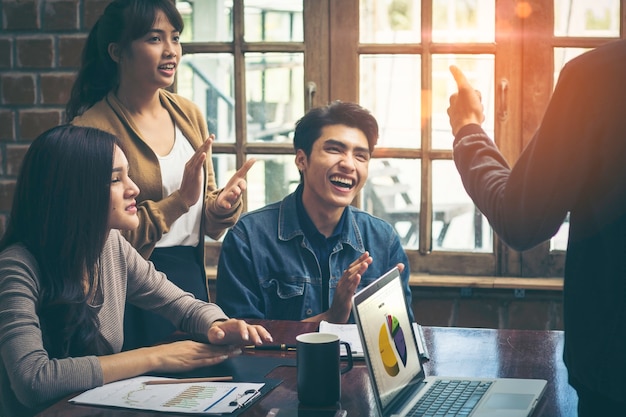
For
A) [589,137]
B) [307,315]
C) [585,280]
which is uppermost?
[589,137]

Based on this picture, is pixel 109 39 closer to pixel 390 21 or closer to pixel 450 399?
pixel 390 21

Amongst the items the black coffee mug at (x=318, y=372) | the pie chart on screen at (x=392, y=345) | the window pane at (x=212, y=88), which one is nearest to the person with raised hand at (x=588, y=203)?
the pie chart on screen at (x=392, y=345)

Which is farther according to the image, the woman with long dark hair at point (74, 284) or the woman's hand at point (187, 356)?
the woman's hand at point (187, 356)

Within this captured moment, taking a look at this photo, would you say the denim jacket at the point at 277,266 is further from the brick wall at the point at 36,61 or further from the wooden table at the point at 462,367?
the brick wall at the point at 36,61

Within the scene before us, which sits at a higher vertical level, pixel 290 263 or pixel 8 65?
pixel 8 65

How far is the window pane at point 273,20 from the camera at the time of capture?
9.86ft

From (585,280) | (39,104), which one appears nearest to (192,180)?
(39,104)

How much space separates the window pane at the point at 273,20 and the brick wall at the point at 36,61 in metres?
0.52

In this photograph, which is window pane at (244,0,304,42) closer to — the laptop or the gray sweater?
the gray sweater

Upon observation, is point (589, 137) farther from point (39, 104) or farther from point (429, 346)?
point (39, 104)

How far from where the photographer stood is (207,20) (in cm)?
307

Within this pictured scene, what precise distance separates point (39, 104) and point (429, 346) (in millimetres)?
1816

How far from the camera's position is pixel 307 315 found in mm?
2291

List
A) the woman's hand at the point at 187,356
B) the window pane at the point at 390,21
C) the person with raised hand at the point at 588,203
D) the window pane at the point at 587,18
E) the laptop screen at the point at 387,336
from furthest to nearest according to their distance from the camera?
1. the window pane at the point at 390,21
2. the window pane at the point at 587,18
3. the woman's hand at the point at 187,356
4. the laptop screen at the point at 387,336
5. the person with raised hand at the point at 588,203
